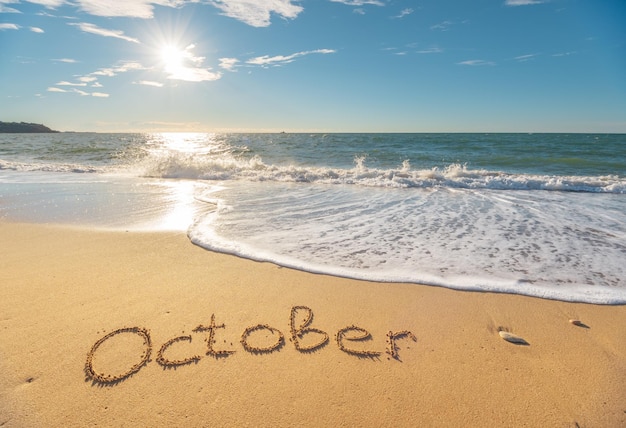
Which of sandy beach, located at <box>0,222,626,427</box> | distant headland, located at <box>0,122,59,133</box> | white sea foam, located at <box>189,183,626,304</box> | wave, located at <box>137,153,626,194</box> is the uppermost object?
distant headland, located at <box>0,122,59,133</box>

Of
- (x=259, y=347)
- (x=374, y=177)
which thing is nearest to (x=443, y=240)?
(x=259, y=347)

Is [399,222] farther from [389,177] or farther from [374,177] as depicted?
[374,177]

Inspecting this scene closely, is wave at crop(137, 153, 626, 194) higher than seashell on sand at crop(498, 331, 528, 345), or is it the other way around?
wave at crop(137, 153, 626, 194)

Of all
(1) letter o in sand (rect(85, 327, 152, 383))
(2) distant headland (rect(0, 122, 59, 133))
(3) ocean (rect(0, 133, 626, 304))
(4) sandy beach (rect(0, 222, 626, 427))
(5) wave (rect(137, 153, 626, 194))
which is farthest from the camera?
(2) distant headland (rect(0, 122, 59, 133))

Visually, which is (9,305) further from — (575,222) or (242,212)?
(575,222)

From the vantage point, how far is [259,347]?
8.05 feet

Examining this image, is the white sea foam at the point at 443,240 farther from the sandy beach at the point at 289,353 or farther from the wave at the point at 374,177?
the wave at the point at 374,177

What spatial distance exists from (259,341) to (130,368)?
900mm

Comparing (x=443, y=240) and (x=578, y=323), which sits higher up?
(x=443, y=240)

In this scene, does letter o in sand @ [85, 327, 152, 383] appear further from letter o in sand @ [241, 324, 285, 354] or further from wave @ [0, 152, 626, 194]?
wave @ [0, 152, 626, 194]

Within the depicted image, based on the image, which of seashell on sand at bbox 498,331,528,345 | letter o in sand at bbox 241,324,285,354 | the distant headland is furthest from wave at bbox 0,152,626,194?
the distant headland

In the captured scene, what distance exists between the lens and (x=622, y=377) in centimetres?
219

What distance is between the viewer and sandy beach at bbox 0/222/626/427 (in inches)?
75.5

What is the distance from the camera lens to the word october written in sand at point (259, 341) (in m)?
2.27
